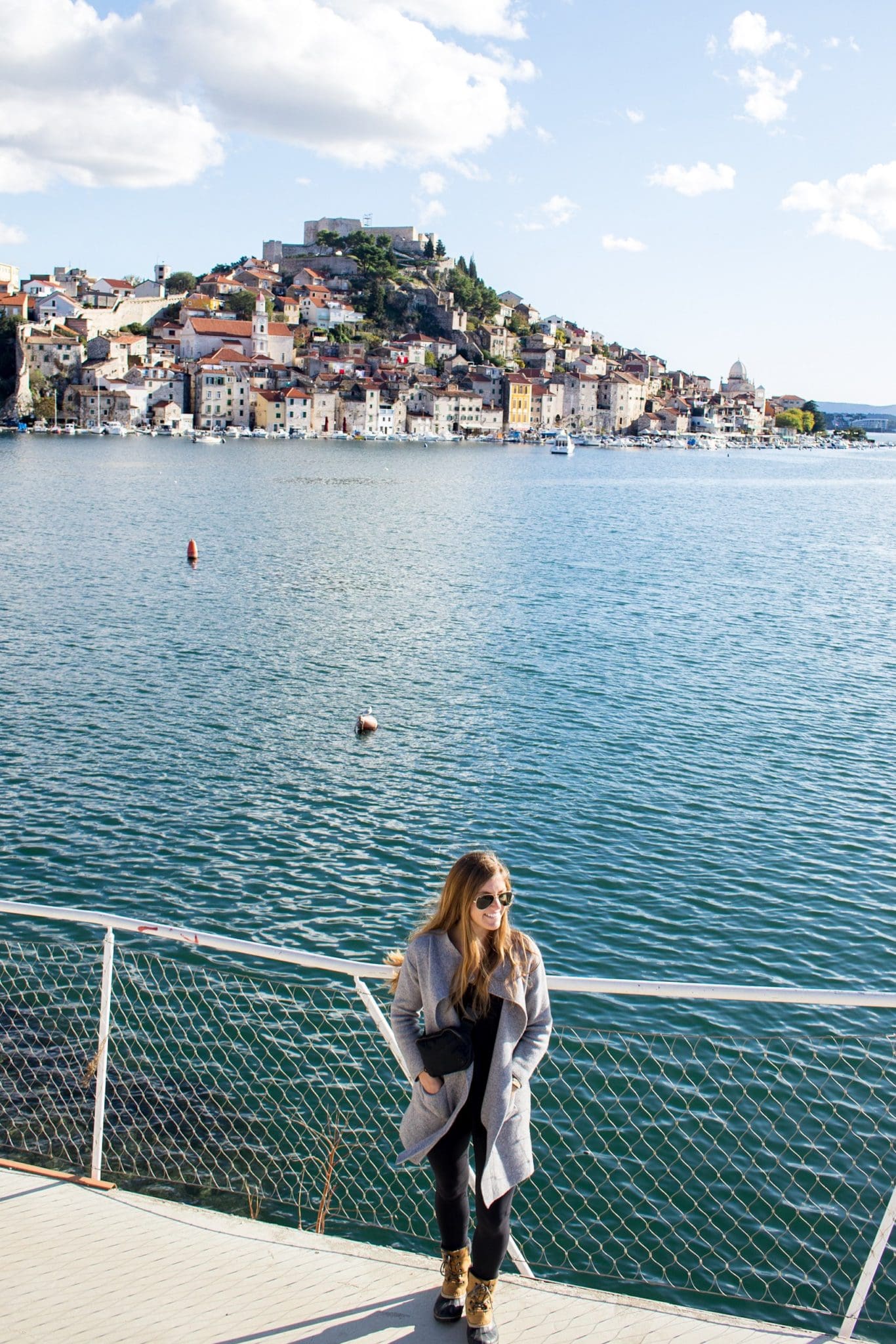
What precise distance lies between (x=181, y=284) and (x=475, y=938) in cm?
19029

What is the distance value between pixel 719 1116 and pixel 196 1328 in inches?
273

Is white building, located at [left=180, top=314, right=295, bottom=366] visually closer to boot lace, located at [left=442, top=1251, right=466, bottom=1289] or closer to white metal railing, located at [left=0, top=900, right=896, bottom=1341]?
white metal railing, located at [left=0, top=900, right=896, bottom=1341]

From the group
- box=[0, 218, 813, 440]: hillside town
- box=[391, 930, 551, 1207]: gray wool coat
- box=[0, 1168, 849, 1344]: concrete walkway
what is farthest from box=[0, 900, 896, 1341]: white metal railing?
box=[0, 218, 813, 440]: hillside town

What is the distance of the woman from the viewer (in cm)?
431

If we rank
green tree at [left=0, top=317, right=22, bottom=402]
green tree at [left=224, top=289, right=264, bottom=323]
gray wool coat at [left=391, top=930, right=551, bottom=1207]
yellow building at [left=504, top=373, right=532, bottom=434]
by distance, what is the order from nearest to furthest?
gray wool coat at [left=391, top=930, right=551, bottom=1207] < green tree at [left=0, top=317, right=22, bottom=402] < green tree at [left=224, top=289, right=264, bottom=323] < yellow building at [left=504, top=373, right=532, bottom=434]

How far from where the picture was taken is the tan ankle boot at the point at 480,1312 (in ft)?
13.9

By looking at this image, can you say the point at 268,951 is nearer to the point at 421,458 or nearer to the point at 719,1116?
the point at 719,1116

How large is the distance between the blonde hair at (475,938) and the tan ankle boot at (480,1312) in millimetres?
996

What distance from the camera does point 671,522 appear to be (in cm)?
7212

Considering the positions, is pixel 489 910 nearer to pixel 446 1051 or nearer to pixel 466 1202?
pixel 446 1051

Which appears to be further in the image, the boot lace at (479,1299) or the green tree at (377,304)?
the green tree at (377,304)

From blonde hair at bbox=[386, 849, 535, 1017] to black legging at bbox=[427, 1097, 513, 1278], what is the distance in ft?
1.58

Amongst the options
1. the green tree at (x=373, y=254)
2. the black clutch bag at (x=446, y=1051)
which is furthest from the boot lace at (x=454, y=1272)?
the green tree at (x=373, y=254)

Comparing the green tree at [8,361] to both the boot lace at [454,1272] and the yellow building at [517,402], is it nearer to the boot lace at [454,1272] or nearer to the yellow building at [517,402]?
the yellow building at [517,402]
